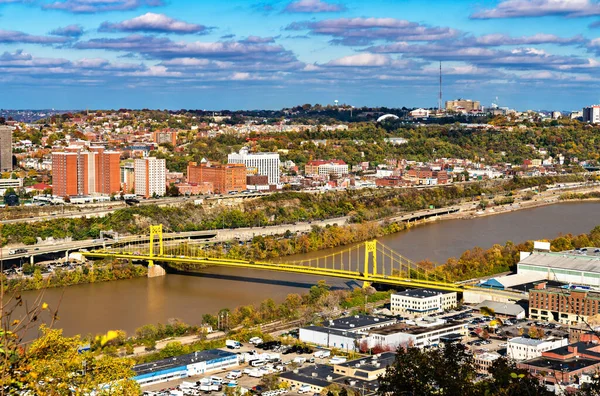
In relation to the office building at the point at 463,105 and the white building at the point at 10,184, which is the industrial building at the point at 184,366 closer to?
the white building at the point at 10,184

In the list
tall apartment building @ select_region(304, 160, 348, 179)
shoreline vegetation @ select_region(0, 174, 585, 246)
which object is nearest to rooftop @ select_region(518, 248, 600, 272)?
Result: shoreline vegetation @ select_region(0, 174, 585, 246)

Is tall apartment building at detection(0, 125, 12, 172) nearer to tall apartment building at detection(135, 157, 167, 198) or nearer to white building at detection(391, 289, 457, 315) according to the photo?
tall apartment building at detection(135, 157, 167, 198)

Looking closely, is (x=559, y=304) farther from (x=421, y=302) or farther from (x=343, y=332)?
(x=343, y=332)

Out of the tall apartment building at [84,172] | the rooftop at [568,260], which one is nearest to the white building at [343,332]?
the rooftop at [568,260]

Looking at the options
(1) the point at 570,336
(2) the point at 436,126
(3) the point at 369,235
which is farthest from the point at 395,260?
(2) the point at 436,126

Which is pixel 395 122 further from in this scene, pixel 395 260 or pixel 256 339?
pixel 256 339

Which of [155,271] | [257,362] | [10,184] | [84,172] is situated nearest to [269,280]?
[155,271]
